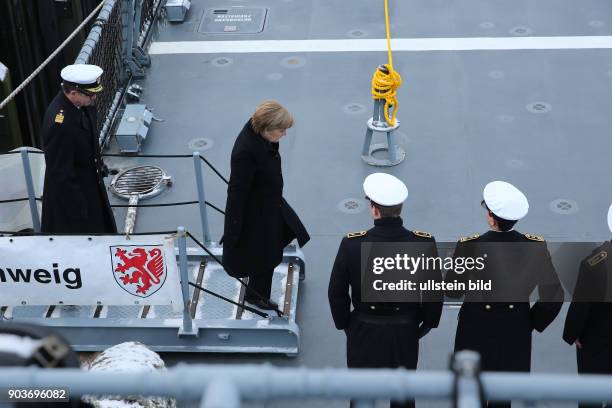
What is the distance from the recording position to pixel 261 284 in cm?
461

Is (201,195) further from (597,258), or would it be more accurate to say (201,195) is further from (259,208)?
(597,258)

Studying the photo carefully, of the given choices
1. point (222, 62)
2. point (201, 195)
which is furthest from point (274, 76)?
point (201, 195)

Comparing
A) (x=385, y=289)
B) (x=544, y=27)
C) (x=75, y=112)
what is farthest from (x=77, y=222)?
(x=544, y=27)

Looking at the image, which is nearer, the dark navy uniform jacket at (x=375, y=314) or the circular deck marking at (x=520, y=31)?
the dark navy uniform jacket at (x=375, y=314)

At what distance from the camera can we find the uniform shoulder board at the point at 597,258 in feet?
11.4

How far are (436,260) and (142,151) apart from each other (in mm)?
3741

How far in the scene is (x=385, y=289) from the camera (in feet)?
11.6

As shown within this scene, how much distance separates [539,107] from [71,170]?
13.9 ft

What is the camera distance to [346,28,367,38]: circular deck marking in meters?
8.26

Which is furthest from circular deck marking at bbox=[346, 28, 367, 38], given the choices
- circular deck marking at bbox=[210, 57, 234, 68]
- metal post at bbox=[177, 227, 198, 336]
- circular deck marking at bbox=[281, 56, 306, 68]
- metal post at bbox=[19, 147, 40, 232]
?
metal post at bbox=[177, 227, 198, 336]

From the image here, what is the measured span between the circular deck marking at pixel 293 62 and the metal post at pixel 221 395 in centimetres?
657

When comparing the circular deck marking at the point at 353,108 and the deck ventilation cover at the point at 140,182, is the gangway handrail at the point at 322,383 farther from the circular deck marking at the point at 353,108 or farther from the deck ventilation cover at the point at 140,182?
the circular deck marking at the point at 353,108

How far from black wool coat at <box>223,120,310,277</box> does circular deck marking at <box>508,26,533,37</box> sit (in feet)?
15.3

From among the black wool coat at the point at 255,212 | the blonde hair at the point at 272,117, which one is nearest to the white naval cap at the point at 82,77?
the black wool coat at the point at 255,212
